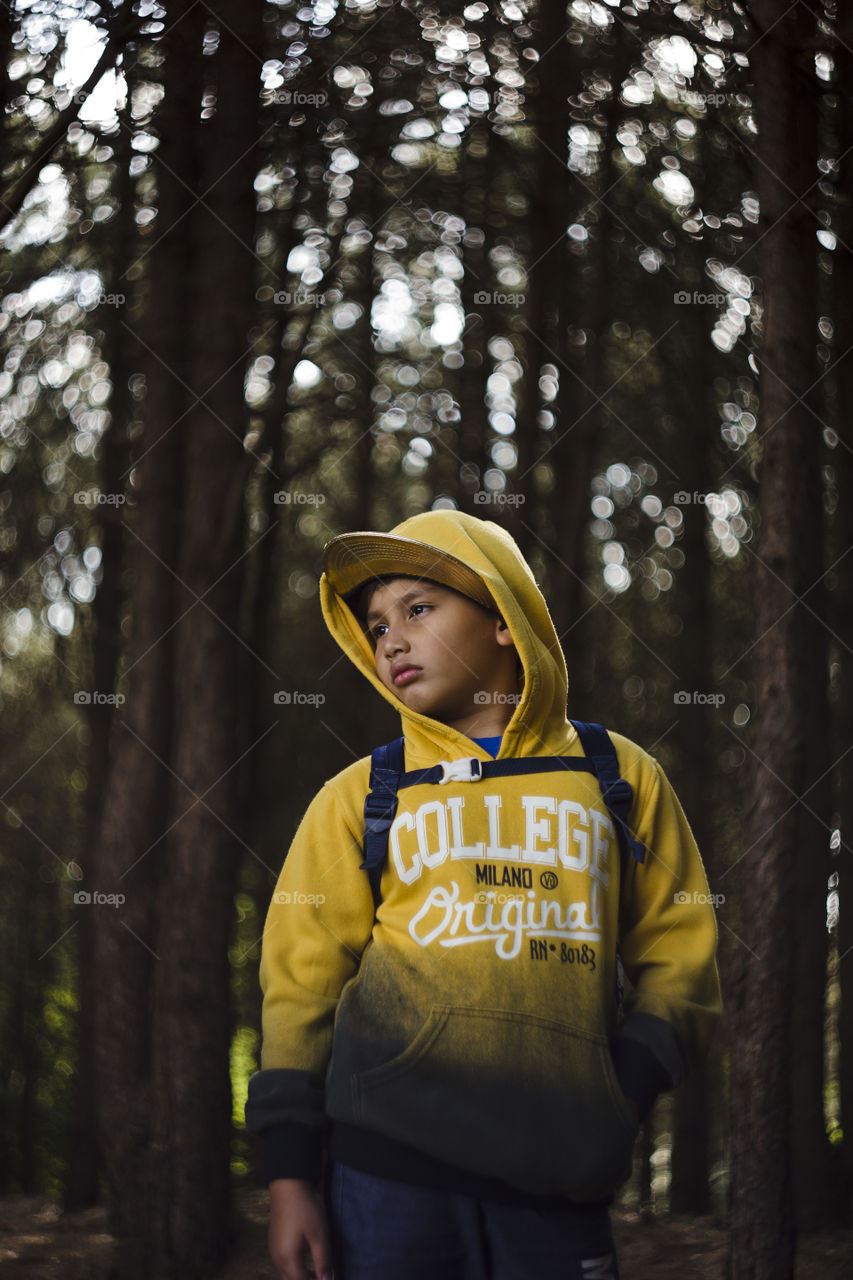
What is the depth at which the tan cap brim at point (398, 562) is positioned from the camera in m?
1.93

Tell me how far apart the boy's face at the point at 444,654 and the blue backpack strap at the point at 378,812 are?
0.12 meters

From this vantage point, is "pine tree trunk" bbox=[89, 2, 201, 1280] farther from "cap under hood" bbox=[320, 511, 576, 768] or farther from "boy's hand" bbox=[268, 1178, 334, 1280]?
"boy's hand" bbox=[268, 1178, 334, 1280]

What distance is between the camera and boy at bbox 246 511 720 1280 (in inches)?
63.0

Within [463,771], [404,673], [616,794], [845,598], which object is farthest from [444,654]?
[845,598]

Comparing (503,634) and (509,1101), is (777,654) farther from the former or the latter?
(509,1101)

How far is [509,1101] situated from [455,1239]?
219mm

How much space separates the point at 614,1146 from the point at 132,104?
3.46m

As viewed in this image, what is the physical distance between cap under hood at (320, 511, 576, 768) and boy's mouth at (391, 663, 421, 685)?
0.04 metres

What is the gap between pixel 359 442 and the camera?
4559 millimetres

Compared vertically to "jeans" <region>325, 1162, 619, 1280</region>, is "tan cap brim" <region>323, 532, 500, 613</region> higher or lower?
higher

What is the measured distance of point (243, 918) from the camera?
576cm

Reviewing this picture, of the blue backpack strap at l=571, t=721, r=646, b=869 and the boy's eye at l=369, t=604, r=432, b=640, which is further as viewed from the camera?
the boy's eye at l=369, t=604, r=432, b=640

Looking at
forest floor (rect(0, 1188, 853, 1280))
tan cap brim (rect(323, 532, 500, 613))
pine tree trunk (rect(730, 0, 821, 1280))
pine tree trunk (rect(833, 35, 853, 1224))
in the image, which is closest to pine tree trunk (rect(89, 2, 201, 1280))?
forest floor (rect(0, 1188, 853, 1280))

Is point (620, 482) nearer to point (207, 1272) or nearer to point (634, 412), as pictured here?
point (634, 412)
